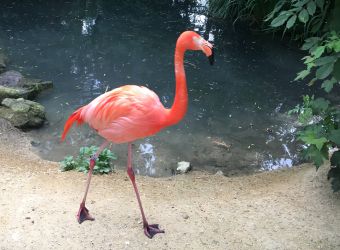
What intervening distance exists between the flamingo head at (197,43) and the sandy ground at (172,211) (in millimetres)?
1375

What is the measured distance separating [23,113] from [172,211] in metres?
2.99

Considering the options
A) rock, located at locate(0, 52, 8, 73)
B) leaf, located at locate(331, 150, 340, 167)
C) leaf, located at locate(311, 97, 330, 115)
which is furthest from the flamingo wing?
rock, located at locate(0, 52, 8, 73)

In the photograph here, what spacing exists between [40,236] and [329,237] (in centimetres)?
214

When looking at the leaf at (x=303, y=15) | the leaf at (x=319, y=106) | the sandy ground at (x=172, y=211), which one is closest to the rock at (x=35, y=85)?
the sandy ground at (x=172, y=211)

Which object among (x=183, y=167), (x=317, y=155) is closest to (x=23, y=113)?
(x=183, y=167)

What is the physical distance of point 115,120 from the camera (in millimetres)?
3410

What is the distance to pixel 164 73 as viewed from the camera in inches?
304

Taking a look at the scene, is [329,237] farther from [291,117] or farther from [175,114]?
[291,117]

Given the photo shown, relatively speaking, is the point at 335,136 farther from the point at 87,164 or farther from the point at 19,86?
the point at 19,86

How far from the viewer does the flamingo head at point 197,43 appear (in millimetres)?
3021

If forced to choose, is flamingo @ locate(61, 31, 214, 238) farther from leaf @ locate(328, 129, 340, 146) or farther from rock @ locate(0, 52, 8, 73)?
rock @ locate(0, 52, 8, 73)

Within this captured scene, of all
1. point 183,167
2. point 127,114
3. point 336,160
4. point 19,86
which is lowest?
point 19,86

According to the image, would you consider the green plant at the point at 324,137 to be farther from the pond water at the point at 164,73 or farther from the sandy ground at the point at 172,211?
the pond water at the point at 164,73

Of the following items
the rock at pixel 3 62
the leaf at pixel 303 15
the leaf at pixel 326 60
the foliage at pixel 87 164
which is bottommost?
the rock at pixel 3 62
